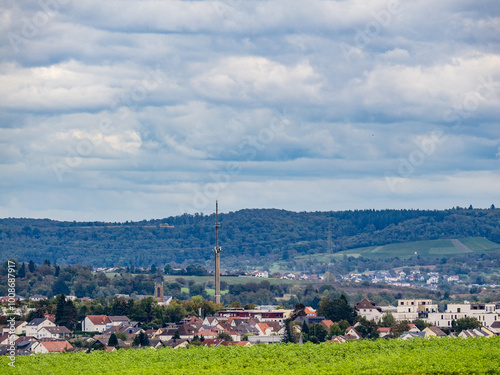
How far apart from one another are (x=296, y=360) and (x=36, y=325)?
96.3m

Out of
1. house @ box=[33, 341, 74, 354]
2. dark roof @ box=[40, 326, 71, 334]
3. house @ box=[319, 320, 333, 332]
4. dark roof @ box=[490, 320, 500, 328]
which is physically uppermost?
house @ box=[319, 320, 333, 332]

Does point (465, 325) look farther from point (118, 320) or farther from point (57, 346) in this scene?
point (57, 346)

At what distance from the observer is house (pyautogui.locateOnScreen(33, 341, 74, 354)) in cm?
11632

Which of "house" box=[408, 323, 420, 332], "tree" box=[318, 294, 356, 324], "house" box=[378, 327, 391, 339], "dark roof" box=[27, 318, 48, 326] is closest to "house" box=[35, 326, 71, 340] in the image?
"dark roof" box=[27, 318, 48, 326]

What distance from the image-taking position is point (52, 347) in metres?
119

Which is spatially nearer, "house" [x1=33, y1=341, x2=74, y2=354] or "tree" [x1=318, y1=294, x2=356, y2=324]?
"house" [x1=33, y1=341, x2=74, y2=354]

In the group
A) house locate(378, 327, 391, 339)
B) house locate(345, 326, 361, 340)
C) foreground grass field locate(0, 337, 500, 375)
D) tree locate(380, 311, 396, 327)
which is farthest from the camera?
tree locate(380, 311, 396, 327)

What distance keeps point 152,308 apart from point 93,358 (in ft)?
329

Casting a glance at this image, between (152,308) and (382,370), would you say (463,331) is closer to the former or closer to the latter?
(152,308)

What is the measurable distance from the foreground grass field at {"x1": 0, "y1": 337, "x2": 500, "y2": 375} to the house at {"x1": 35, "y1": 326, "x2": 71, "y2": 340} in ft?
255

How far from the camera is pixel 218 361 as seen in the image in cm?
5669

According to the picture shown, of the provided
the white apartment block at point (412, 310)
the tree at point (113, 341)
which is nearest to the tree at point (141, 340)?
the tree at point (113, 341)

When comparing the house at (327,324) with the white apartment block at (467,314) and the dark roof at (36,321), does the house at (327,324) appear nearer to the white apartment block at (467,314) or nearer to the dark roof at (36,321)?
the white apartment block at (467,314)

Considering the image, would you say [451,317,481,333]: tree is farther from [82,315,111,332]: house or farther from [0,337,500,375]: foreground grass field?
[0,337,500,375]: foreground grass field
